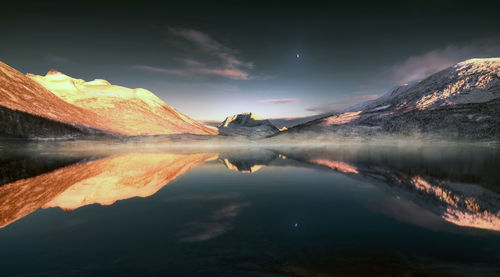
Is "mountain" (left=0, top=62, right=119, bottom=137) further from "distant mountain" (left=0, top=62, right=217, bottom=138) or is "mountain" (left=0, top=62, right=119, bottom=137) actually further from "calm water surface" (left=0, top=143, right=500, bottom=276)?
"calm water surface" (left=0, top=143, right=500, bottom=276)

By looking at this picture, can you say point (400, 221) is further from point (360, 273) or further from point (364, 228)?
point (360, 273)

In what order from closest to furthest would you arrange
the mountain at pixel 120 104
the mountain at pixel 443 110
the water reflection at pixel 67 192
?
the water reflection at pixel 67 192
the mountain at pixel 443 110
the mountain at pixel 120 104

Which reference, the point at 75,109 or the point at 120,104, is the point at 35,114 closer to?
the point at 75,109

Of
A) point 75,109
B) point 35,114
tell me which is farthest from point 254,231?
point 75,109

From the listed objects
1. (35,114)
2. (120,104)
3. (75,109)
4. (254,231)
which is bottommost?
(254,231)

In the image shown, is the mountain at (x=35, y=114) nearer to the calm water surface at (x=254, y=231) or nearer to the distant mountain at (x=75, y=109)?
the distant mountain at (x=75, y=109)

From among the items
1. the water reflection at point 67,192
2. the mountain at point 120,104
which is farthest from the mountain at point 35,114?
the water reflection at point 67,192

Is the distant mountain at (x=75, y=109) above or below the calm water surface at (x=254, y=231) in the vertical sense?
above

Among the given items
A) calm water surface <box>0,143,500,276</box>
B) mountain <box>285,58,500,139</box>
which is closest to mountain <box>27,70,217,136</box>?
mountain <box>285,58,500,139</box>

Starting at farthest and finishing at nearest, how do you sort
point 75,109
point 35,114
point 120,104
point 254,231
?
point 120,104 < point 75,109 < point 35,114 < point 254,231
